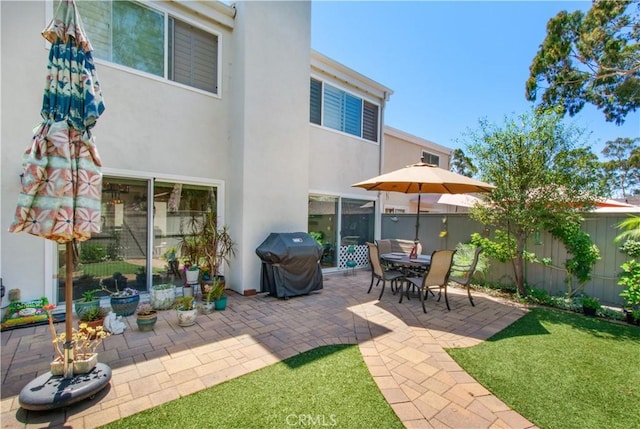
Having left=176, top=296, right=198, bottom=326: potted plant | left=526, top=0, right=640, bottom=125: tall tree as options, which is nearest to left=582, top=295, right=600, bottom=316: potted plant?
left=176, top=296, right=198, bottom=326: potted plant

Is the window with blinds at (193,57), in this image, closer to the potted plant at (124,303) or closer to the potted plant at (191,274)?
the potted plant at (191,274)

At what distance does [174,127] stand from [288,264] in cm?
352

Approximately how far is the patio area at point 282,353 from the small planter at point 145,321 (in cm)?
10

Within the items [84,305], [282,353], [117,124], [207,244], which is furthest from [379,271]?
[117,124]

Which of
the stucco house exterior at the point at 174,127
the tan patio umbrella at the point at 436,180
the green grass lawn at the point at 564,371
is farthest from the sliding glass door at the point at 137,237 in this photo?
the green grass lawn at the point at 564,371

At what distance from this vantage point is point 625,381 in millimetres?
3064

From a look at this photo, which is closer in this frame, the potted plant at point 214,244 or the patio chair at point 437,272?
the patio chair at point 437,272

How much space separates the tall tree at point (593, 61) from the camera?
373 inches

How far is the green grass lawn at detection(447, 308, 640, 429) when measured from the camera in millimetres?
2539

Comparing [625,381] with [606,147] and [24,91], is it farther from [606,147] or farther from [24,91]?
[606,147]

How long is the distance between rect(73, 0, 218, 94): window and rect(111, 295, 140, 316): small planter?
4.09 metres

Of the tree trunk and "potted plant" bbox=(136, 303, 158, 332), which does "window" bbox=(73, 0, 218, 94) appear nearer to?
"potted plant" bbox=(136, 303, 158, 332)

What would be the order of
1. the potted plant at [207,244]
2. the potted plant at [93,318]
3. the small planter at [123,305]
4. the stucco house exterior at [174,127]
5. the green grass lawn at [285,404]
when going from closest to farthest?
1. the green grass lawn at [285,404]
2. the potted plant at [93,318]
3. the stucco house exterior at [174,127]
4. the small planter at [123,305]
5. the potted plant at [207,244]

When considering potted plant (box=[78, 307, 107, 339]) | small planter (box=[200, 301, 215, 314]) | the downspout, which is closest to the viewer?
potted plant (box=[78, 307, 107, 339])
